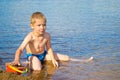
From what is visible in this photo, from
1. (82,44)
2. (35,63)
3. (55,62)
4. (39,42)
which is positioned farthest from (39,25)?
(82,44)

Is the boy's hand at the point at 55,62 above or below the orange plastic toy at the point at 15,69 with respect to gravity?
below

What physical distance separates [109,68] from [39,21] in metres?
1.79

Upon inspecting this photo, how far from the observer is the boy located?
6648 mm

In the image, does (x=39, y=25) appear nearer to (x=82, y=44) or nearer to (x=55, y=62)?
(x=55, y=62)

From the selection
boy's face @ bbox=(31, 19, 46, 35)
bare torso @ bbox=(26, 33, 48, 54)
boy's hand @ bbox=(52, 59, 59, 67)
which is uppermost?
boy's face @ bbox=(31, 19, 46, 35)

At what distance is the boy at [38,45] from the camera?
6.65m

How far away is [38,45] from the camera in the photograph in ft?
23.5

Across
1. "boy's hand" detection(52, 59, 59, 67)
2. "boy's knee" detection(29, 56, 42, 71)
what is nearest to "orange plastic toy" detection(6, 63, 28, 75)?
"boy's knee" detection(29, 56, 42, 71)

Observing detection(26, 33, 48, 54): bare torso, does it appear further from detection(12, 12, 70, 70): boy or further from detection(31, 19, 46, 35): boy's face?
detection(31, 19, 46, 35): boy's face

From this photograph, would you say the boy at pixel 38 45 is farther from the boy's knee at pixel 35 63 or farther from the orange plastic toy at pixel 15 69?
the orange plastic toy at pixel 15 69

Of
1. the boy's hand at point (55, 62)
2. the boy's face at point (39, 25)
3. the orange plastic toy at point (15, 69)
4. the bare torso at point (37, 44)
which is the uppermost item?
the boy's face at point (39, 25)

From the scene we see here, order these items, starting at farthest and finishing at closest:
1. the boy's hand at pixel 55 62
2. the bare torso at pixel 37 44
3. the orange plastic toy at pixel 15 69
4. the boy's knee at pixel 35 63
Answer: the bare torso at pixel 37 44 < the boy's hand at pixel 55 62 < the boy's knee at pixel 35 63 < the orange plastic toy at pixel 15 69

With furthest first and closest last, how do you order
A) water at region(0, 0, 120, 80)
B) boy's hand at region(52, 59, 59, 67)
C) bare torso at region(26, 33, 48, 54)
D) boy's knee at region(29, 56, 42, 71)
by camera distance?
bare torso at region(26, 33, 48, 54), boy's hand at region(52, 59, 59, 67), boy's knee at region(29, 56, 42, 71), water at region(0, 0, 120, 80)

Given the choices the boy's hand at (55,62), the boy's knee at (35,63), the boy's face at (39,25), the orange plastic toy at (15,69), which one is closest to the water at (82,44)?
the boy's hand at (55,62)
